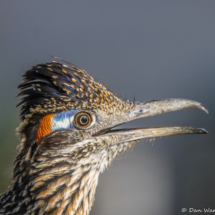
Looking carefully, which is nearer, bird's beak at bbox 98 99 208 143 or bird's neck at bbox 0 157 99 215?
bird's neck at bbox 0 157 99 215

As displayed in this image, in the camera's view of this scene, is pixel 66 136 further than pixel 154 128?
No

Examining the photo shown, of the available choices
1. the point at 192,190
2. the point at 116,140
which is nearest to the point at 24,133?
the point at 116,140

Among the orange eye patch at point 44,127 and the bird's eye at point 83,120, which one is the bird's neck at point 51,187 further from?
the bird's eye at point 83,120

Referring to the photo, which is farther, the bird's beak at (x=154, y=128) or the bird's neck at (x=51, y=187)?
the bird's beak at (x=154, y=128)

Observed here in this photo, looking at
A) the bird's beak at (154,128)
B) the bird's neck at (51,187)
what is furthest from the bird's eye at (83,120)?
the bird's neck at (51,187)

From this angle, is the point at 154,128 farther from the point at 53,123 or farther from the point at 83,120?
the point at 53,123

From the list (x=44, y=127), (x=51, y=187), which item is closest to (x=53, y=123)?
(x=44, y=127)

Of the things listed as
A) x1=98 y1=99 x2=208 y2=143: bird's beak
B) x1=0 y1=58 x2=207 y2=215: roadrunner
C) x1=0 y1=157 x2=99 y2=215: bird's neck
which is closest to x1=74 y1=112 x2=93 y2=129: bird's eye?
x1=0 y1=58 x2=207 y2=215: roadrunner

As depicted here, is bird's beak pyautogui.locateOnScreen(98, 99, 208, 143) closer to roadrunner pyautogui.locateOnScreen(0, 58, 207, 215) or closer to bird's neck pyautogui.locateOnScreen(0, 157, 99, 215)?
roadrunner pyautogui.locateOnScreen(0, 58, 207, 215)

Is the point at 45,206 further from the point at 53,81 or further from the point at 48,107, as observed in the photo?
Result: the point at 53,81
